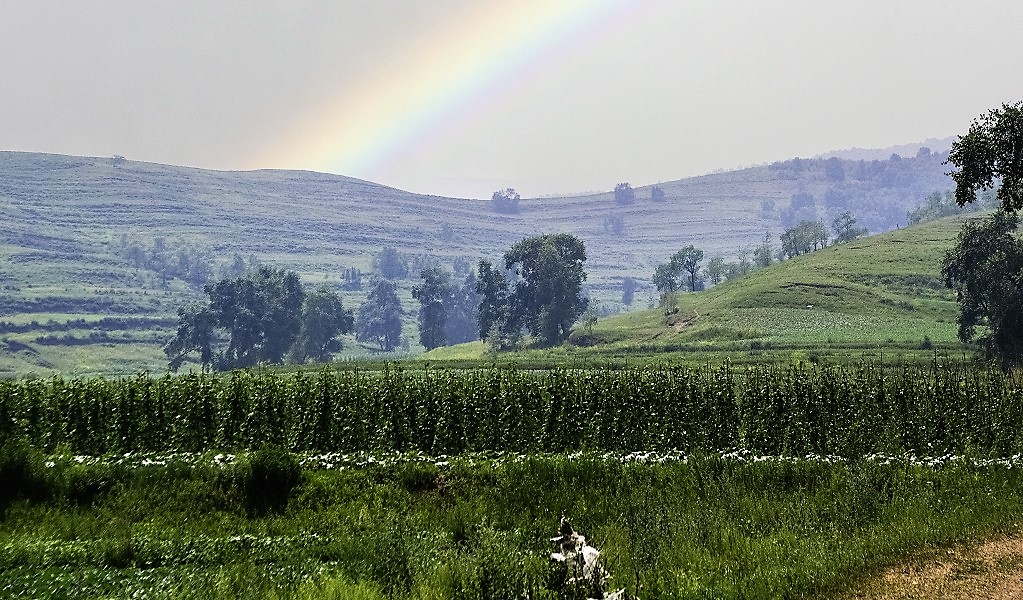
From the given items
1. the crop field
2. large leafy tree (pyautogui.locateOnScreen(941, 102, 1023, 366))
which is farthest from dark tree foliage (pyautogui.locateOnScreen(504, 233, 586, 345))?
the crop field

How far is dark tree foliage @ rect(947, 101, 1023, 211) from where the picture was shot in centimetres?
2752

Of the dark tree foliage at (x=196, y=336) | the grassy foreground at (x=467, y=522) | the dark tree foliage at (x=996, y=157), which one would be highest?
the dark tree foliage at (x=996, y=157)

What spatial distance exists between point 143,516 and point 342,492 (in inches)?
179

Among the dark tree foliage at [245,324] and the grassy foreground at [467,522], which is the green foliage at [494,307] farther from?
the grassy foreground at [467,522]

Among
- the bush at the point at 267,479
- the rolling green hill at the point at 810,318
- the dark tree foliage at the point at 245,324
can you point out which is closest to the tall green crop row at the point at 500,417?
the bush at the point at 267,479

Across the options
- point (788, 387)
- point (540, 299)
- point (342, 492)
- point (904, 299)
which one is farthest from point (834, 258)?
point (342, 492)

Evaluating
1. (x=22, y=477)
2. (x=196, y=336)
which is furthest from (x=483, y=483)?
(x=196, y=336)

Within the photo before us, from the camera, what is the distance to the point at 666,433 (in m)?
28.6

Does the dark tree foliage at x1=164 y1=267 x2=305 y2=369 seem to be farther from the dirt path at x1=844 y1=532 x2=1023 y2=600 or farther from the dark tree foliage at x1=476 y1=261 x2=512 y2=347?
the dirt path at x1=844 y1=532 x2=1023 y2=600

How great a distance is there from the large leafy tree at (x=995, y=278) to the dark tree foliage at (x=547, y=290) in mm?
83831

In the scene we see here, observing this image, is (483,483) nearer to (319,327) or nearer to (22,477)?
(22,477)

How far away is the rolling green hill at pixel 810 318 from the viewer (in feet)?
351

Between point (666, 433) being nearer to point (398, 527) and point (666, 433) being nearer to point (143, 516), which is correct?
point (398, 527)

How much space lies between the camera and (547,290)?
6437 inches
